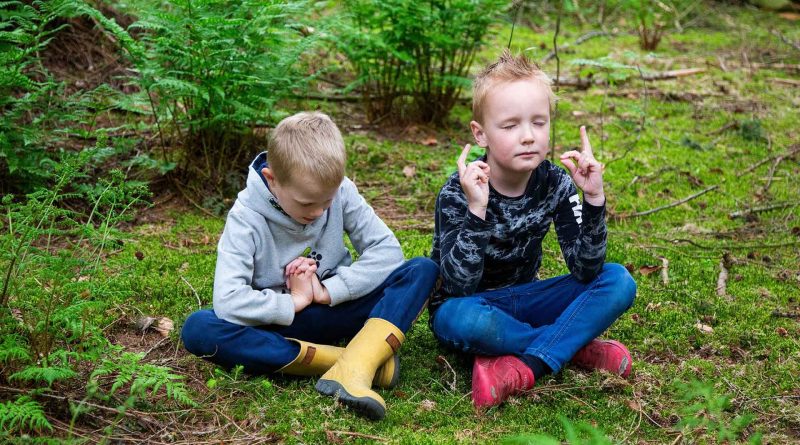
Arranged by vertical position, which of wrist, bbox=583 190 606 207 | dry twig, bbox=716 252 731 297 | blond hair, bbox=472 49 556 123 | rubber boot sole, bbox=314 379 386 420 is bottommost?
dry twig, bbox=716 252 731 297

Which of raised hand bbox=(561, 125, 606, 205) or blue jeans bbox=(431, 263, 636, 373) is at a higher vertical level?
raised hand bbox=(561, 125, 606, 205)

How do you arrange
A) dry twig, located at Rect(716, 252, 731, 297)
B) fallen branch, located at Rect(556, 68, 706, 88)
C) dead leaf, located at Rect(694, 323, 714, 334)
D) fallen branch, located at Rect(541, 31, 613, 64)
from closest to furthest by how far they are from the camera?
1. dead leaf, located at Rect(694, 323, 714, 334)
2. dry twig, located at Rect(716, 252, 731, 297)
3. fallen branch, located at Rect(556, 68, 706, 88)
4. fallen branch, located at Rect(541, 31, 613, 64)

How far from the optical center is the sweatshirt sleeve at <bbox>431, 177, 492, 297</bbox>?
3189mm

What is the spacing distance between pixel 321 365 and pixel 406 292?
47cm

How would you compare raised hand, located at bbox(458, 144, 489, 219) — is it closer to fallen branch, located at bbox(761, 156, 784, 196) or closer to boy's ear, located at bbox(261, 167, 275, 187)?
boy's ear, located at bbox(261, 167, 275, 187)

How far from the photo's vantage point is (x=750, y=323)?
12.9ft

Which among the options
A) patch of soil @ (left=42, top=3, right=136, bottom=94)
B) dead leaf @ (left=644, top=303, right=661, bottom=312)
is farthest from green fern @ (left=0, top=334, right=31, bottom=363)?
patch of soil @ (left=42, top=3, right=136, bottom=94)

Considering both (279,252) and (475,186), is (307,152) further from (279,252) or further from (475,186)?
(475,186)

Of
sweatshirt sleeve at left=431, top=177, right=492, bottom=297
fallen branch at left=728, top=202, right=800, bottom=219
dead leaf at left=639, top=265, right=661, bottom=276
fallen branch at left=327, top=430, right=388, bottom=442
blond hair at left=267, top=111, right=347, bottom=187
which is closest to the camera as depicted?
fallen branch at left=327, top=430, right=388, bottom=442

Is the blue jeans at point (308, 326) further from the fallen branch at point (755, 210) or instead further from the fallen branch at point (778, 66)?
the fallen branch at point (778, 66)

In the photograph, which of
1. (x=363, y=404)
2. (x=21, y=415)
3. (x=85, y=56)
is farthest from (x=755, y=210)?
(x=85, y=56)

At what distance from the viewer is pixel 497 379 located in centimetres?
314

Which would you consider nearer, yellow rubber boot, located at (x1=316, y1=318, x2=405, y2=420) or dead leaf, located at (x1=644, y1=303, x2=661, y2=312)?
yellow rubber boot, located at (x1=316, y1=318, x2=405, y2=420)

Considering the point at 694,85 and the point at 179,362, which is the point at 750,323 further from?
the point at 694,85
